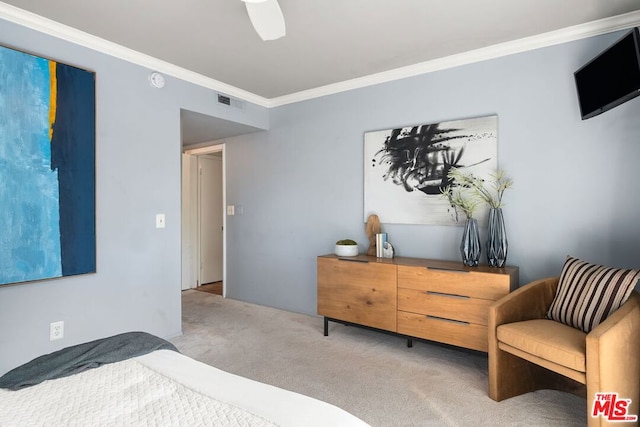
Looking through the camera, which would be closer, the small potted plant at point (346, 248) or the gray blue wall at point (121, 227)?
the gray blue wall at point (121, 227)

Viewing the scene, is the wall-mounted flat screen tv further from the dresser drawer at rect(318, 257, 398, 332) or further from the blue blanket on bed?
the blue blanket on bed

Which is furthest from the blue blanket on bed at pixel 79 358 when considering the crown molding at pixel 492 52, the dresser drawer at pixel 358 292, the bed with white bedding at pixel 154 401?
the crown molding at pixel 492 52

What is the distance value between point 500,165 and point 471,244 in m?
0.71

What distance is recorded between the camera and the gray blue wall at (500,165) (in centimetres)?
255

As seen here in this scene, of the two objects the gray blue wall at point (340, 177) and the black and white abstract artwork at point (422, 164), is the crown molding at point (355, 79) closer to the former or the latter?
the gray blue wall at point (340, 177)

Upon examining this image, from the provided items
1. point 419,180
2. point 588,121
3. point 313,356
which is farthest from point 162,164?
point 588,121

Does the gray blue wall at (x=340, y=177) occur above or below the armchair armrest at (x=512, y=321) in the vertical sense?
above

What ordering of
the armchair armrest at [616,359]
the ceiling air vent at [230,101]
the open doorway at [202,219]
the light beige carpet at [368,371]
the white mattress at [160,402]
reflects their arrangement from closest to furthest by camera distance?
the white mattress at [160,402]
the armchair armrest at [616,359]
the light beige carpet at [368,371]
the ceiling air vent at [230,101]
the open doorway at [202,219]

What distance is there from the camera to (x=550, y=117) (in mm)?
2719

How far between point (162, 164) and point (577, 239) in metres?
3.44

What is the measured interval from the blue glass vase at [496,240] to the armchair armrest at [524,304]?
0.33 metres

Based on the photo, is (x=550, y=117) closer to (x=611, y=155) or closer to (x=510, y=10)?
(x=611, y=155)

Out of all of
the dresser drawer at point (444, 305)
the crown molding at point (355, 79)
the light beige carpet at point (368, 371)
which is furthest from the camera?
the dresser drawer at point (444, 305)

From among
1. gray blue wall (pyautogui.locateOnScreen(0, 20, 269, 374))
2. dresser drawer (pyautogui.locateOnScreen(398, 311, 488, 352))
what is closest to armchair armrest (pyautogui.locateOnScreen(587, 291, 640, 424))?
dresser drawer (pyautogui.locateOnScreen(398, 311, 488, 352))
